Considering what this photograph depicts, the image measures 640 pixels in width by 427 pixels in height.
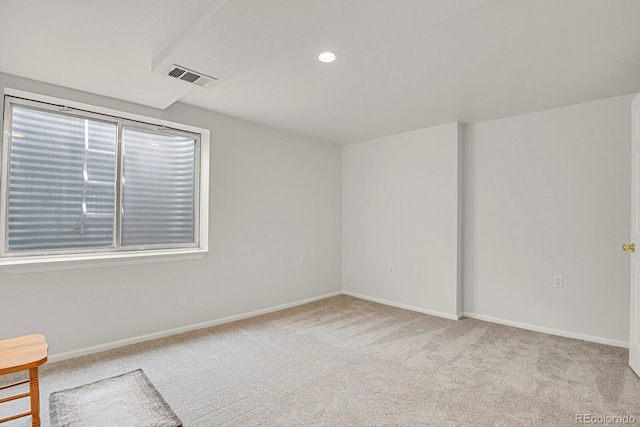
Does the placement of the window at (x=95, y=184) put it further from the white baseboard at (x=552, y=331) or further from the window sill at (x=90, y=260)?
the white baseboard at (x=552, y=331)

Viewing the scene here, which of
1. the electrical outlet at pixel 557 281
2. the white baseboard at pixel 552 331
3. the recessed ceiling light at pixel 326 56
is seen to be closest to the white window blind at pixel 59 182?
the recessed ceiling light at pixel 326 56

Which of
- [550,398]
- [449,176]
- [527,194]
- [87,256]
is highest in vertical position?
[449,176]

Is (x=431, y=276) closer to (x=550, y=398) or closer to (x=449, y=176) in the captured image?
(x=449, y=176)

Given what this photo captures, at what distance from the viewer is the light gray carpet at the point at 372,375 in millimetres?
1991

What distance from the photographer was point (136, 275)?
10.2 feet

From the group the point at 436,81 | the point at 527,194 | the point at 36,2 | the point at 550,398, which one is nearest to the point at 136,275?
the point at 36,2

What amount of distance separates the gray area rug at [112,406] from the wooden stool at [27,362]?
0.16 m

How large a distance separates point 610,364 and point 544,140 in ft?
6.99

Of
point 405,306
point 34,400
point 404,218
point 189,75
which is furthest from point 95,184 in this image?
point 405,306

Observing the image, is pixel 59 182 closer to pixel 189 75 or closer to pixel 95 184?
pixel 95 184

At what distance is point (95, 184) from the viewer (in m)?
3.01

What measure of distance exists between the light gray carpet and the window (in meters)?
0.98

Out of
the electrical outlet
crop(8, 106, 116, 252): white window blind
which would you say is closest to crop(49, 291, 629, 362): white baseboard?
the electrical outlet

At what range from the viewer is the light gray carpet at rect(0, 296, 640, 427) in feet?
6.53
